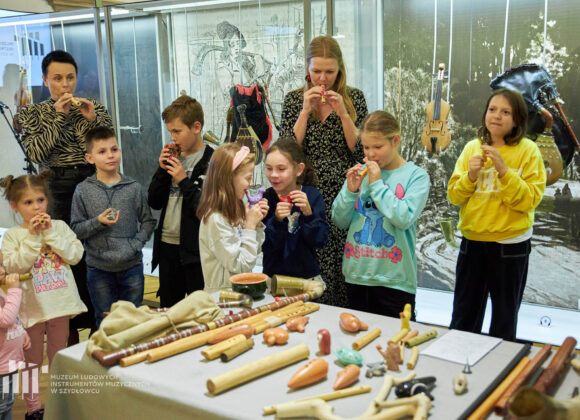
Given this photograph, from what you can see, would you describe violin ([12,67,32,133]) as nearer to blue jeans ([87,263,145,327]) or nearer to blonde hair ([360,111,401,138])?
blue jeans ([87,263,145,327])

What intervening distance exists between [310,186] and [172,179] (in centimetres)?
92

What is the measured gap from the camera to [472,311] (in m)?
3.32

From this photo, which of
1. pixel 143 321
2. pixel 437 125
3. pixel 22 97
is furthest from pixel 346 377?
pixel 22 97

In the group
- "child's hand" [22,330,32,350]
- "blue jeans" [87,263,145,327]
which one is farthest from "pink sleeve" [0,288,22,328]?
"blue jeans" [87,263,145,327]

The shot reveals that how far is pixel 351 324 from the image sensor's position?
6.54ft

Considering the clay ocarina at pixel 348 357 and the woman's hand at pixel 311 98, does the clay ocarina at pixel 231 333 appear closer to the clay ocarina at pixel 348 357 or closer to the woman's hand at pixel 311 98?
the clay ocarina at pixel 348 357

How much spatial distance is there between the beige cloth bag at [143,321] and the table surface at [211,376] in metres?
0.09

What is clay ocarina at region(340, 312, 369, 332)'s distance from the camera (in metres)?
2.00

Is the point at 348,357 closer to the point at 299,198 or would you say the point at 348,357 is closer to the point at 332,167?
the point at 299,198

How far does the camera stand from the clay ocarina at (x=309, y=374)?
1606 millimetres

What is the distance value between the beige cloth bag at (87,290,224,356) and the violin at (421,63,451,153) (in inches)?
103

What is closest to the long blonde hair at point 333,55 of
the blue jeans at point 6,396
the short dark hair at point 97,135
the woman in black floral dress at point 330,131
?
the woman in black floral dress at point 330,131

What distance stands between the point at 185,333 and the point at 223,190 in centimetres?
99

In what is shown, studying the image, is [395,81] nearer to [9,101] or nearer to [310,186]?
[310,186]
